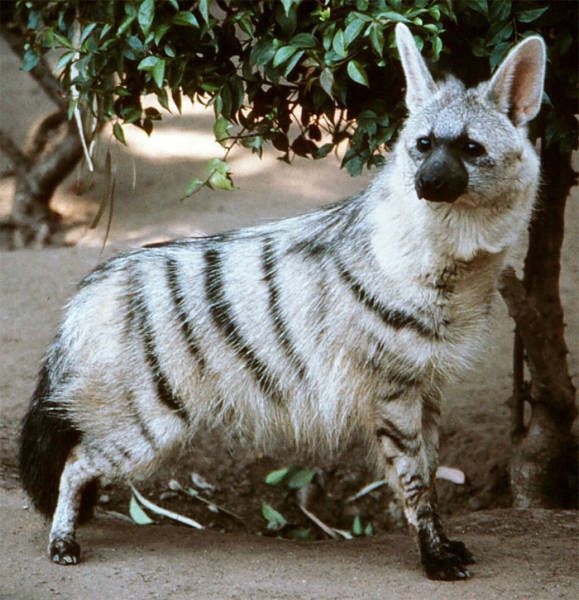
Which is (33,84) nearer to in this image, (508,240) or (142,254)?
(142,254)

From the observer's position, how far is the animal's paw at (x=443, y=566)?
374 cm

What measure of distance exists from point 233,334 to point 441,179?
105 cm

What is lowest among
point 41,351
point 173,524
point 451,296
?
point 173,524

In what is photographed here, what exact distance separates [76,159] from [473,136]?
441cm

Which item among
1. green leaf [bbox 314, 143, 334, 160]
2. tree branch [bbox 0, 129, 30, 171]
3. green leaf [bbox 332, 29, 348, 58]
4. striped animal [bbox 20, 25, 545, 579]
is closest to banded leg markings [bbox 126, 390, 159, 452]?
striped animal [bbox 20, 25, 545, 579]

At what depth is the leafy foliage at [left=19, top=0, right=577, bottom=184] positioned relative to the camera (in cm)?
363

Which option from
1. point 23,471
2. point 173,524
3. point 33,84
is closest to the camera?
point 23,471

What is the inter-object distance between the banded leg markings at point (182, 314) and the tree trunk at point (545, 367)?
1354 millimetres

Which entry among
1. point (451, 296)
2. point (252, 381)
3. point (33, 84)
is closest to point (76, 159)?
point (33, 84)

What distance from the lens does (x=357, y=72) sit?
142 inches

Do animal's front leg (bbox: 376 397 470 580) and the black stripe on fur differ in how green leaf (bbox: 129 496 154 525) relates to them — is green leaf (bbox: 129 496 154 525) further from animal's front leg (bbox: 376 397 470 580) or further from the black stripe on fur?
the black stripe on fur

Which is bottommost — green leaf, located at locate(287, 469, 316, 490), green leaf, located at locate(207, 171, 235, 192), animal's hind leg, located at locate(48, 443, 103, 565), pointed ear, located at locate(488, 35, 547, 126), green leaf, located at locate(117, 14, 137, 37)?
green leaf, located at locate(287, 469, 316, 490)

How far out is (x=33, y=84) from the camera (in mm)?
8500

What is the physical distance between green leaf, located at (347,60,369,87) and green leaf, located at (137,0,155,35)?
2.24 ft
